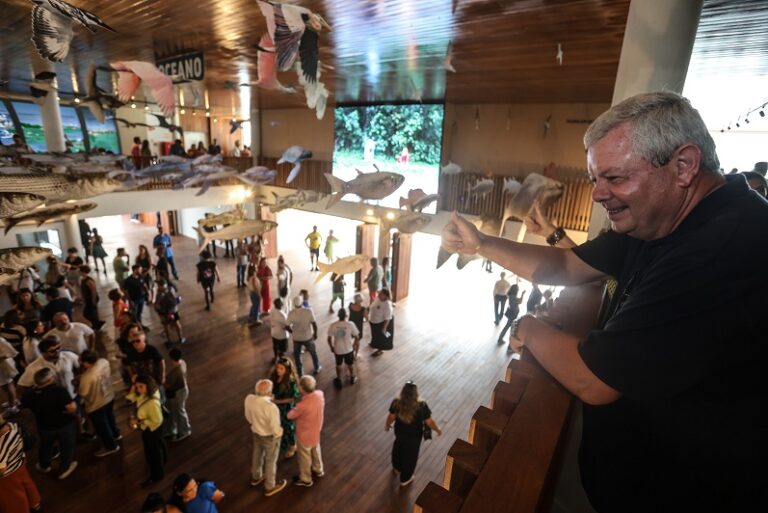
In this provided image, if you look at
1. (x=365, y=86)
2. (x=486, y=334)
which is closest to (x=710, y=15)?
(x=365, y=86)

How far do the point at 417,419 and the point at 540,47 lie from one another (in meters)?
4.97

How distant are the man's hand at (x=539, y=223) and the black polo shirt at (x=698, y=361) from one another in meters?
1.51

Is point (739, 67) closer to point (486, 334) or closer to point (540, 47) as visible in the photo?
point (540, 47)

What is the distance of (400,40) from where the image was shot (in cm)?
488

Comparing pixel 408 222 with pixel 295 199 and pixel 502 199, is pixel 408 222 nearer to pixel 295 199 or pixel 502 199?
pixel 295 199

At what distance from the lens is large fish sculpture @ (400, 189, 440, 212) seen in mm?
3164

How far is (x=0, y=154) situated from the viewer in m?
2.90

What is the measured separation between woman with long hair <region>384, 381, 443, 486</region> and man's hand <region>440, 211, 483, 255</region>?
2.90 m

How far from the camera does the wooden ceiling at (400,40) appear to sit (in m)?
3.82

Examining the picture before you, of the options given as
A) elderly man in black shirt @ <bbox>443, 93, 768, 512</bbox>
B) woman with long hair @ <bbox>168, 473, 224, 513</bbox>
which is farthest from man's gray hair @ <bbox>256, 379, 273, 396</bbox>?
elderly man in black shirt @ <bbox>443, 93, 768, 512</bbox>

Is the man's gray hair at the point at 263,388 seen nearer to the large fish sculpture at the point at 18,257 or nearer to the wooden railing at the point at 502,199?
the large fish sculpture at the point at 18,257

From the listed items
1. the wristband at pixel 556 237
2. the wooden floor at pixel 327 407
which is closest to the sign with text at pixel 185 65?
the wristband at pixel 556 237

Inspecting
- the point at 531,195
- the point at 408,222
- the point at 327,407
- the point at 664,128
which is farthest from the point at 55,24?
the point at 327,407

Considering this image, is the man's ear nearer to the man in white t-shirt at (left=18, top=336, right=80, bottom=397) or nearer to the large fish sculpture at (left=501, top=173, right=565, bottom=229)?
the large fish sculpture at (left=501, top=173, right=565, bottom=229)
